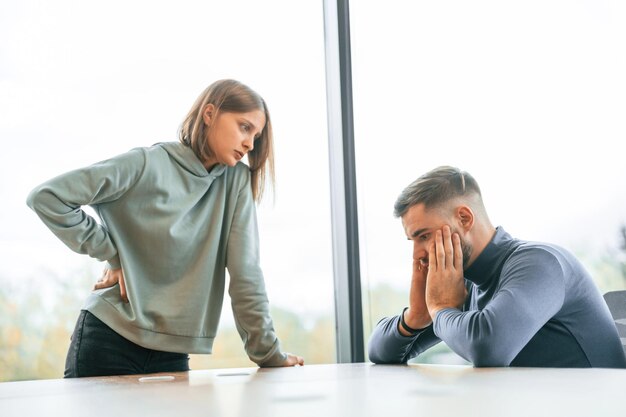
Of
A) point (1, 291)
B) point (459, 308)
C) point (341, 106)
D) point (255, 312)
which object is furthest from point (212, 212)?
point (341, 106)

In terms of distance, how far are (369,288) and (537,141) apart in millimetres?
1027

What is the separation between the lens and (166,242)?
1.68m

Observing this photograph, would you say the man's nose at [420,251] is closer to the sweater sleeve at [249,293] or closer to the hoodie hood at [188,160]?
the sweater sleeve at [249,293]

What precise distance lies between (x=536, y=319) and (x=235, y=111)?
1012 millimetres

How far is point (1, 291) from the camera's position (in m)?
2.15

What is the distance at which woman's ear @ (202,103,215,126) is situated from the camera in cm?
184

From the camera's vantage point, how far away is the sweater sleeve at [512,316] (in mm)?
1178

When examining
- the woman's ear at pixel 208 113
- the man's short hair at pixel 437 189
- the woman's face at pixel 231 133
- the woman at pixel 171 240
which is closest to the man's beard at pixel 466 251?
the man's short hair at pixel 437 189

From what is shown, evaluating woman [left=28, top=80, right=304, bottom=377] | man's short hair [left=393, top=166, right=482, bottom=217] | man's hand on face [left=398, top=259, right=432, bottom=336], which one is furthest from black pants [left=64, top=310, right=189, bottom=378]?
man's short hair [left=393, top=166, right=482, bottom=217]

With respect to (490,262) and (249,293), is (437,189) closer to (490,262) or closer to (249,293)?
(490,262)

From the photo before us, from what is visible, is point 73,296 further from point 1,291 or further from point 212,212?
point 212,212

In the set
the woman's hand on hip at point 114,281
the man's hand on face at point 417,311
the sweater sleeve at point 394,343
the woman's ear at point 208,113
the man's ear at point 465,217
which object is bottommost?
the sweater sleeve at point 394,343

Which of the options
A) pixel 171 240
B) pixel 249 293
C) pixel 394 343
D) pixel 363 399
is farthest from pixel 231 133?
pixel 363 399

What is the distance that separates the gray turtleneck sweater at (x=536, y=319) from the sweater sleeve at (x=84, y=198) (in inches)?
33.0
